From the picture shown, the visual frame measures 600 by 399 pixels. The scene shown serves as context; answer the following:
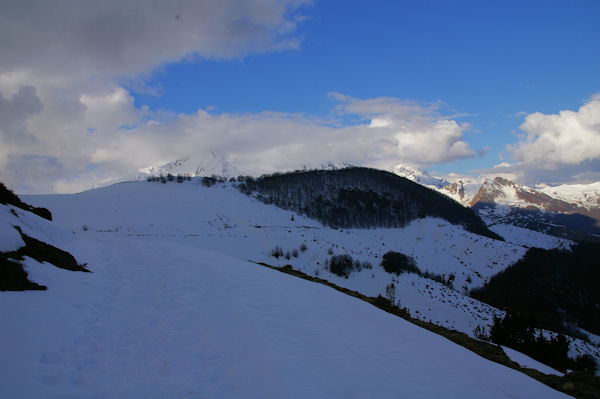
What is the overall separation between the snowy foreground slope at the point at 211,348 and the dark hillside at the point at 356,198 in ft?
244

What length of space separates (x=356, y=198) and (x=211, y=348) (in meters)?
104

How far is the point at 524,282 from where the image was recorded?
5397 cm

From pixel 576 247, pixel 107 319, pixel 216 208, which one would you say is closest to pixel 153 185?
pixel 216 208

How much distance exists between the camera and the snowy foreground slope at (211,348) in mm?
4711

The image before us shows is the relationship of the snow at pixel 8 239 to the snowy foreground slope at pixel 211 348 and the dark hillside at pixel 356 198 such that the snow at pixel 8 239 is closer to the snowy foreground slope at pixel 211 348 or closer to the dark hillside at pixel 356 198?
the snowy foreground slope at pixel 211 348

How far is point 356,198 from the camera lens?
107688 millimetres

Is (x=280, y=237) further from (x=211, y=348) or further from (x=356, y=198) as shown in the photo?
(x=356, y=198)

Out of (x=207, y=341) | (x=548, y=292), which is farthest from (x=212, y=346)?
(x=548, y=292)

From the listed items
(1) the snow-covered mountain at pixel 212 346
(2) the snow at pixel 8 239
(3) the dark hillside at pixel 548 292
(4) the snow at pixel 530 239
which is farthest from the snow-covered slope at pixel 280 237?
(4) the snow at pixel 530 239

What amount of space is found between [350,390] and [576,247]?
138215 mm

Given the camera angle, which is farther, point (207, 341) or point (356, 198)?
point (356, 198)

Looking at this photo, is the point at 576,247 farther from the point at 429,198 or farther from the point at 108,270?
the point at 108,270

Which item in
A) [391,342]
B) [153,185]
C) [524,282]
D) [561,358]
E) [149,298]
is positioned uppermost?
[153,185]

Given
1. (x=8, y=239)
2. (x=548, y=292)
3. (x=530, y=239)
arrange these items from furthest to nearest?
(x=530, y=239) → (x=548, y=292) → (x=8, y=239)
